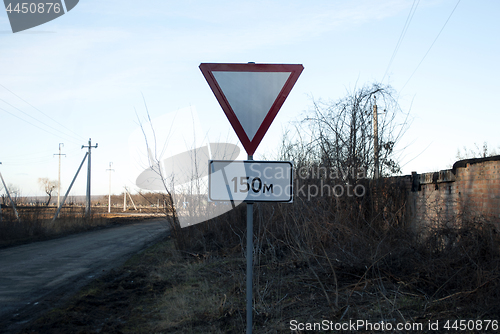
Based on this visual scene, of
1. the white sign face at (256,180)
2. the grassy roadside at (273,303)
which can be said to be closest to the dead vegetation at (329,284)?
the grassy roadside at (273,303)

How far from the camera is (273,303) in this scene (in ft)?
15.1

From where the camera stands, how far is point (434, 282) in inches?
175

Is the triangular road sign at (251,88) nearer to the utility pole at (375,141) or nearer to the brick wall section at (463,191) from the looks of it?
the brick wall section at (463,191)

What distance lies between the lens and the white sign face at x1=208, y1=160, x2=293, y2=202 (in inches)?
118

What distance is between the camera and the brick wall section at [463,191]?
572 centimetres

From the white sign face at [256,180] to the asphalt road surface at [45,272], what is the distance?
134 inches

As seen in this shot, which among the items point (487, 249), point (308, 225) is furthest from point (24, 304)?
point (487, 249)

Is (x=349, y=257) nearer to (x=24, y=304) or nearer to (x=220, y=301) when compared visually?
(x=220, y=301)

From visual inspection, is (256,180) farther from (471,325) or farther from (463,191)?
(463,191)

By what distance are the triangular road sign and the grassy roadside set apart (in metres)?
1.89

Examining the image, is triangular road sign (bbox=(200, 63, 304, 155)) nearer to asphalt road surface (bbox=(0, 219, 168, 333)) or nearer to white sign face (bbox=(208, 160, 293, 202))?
white sign face (bbox=(208, 160, 293, 202))

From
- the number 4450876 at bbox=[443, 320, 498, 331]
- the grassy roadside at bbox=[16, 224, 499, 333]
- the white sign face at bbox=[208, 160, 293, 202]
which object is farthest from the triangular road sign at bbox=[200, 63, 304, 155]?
the number 4450876 at bbox=[443, 320, 498, 331]

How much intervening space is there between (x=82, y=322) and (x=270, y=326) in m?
2.40

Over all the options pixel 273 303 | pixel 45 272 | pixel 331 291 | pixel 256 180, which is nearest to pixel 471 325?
pixel 331 291
